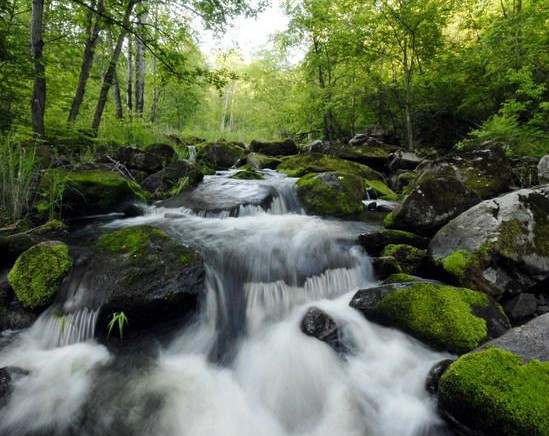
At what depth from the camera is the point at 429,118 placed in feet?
39.2

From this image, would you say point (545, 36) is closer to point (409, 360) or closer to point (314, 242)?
point (314, 242)

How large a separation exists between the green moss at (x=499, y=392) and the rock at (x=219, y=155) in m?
9.91

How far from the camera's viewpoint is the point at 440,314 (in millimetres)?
2719

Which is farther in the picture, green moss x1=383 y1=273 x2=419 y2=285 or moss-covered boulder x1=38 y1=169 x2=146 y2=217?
moss-covered boulder x1=38 y1=169 x2=146 y2=217

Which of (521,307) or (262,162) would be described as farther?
(262,162)

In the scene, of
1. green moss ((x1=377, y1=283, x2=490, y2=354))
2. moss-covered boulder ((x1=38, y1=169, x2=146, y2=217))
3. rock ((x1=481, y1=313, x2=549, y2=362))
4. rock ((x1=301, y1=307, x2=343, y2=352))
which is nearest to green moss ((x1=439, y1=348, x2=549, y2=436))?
rock ((x1=481, y1=313, x2=549, y2=362))

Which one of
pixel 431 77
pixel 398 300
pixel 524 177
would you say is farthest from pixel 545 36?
pixel 398 300

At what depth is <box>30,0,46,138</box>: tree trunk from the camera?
5.36 metres

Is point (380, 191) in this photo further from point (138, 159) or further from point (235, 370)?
point (138, 159)

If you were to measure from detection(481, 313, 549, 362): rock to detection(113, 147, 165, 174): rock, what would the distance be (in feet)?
26.7

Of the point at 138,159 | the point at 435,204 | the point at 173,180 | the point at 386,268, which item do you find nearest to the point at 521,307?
the point at 386,268

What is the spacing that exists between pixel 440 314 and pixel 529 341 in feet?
2.34

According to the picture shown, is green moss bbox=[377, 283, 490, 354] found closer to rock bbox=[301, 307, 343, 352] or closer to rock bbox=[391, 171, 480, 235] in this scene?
rock bbox=[301, 307, 343, 352]

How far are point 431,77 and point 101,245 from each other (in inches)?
472
